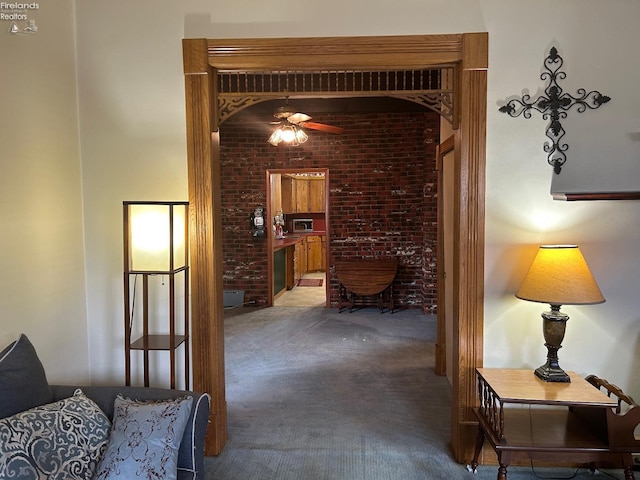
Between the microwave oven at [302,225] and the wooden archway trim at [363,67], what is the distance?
7155 mm

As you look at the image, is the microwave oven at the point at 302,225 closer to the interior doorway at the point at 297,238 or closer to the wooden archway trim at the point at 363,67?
the interior doorway at the point at 297,238

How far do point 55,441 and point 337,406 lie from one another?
193cm

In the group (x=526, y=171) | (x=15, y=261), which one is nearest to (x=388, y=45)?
(x=526, y=171)

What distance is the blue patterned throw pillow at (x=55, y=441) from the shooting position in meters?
1.33

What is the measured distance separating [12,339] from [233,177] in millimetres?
4420

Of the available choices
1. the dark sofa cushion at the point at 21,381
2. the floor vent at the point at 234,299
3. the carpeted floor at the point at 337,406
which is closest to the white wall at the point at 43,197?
the dark sofa cushion at the point at 21,381

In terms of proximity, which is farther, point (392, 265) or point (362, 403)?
point (392, 265)

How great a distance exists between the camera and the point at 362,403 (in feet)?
10.00

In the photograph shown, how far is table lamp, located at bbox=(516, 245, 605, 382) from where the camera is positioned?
1.95 meters

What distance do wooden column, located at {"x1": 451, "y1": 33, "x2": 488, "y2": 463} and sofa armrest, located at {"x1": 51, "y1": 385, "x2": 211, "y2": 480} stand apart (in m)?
1.37

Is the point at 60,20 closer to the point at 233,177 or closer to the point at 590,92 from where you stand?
the point at 590,92

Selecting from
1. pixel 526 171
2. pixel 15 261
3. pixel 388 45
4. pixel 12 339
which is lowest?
pixel 12 339

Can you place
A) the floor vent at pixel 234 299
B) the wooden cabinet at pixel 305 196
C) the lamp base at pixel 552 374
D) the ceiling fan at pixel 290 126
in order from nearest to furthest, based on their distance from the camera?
the lamp base at pixel 552 374 → the ceiling fan at pixel 290 126 → the floor vent at pixel 234 299 → the wooden cabinet at pixel 305 196

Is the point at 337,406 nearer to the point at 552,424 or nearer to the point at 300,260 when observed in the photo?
the point at 552,424
